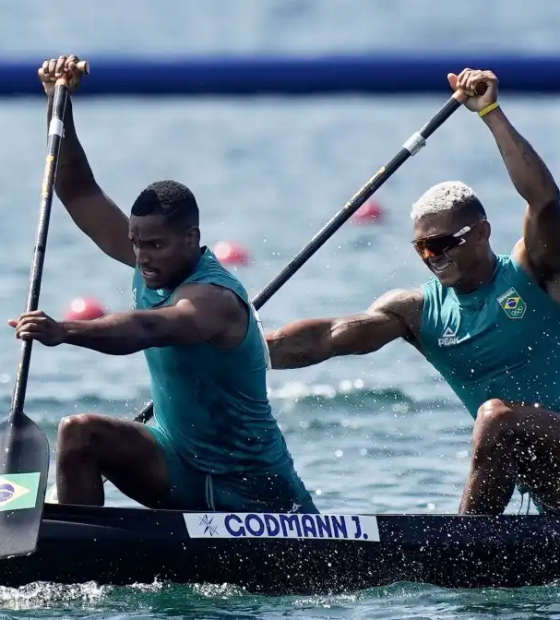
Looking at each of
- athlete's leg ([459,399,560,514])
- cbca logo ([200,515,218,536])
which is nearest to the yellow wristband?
athlete's leg ([459,399,560,514])

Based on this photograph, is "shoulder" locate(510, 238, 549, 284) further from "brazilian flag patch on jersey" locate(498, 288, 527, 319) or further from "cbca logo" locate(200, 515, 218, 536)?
"cbca logo" locate(200, 515, 218, 536)

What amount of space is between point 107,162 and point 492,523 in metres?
14.6

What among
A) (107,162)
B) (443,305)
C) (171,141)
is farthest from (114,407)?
(171,141)

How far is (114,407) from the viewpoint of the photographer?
11.1 metres

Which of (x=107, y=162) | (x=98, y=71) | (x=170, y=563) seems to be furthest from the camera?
(x=107, y=162)

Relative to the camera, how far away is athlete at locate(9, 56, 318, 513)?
6.45 meters

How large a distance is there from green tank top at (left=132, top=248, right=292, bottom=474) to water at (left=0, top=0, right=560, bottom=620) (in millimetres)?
533

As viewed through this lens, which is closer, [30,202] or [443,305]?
[443,305]

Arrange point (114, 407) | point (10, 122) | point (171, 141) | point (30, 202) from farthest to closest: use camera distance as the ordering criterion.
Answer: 1. point (10, 122)
2. point (171, 141)
3. point (30, 202)
4. point (114, 407)

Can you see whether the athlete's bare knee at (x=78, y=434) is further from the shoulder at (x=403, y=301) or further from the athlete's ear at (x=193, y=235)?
the shoulder at (x=403, y=301)

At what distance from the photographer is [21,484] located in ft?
21.2

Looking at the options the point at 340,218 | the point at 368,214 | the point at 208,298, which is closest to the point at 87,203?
the point at 340,218

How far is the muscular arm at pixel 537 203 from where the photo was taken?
6926 mm

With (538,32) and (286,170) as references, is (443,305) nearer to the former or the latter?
(286,170)
